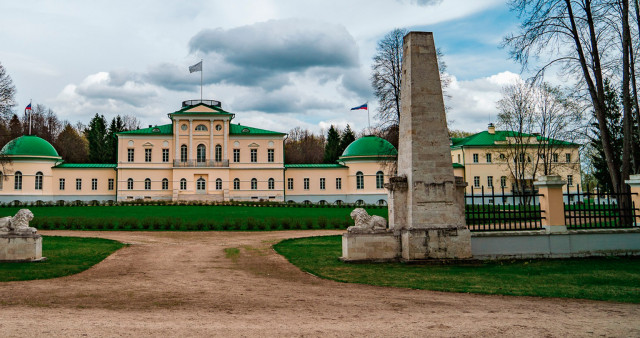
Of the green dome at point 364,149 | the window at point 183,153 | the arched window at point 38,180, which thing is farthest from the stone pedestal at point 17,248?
the window at point 183,153

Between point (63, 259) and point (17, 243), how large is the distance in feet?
3.41

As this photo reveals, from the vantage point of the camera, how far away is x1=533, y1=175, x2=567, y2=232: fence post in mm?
11180

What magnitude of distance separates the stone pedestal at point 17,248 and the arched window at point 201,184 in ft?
132

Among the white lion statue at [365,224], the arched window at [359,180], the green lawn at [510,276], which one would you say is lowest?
the green lawn at [510,276]

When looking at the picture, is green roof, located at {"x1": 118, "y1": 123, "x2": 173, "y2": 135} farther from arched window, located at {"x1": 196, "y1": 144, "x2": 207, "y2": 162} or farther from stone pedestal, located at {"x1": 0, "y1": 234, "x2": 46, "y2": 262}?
stone pedestal, located at {"x1": 0, "y1": 234, "x2": 46, "y2": 262}

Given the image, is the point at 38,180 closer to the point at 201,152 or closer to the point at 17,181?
the point at 17,181

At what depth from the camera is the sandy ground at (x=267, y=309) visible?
5102 mm

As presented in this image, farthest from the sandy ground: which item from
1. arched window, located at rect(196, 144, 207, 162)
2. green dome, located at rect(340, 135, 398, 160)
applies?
arched window, located at rect(196, 144, 207, 162)

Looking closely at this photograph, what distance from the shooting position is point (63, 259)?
11.1 metres

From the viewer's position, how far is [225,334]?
4.92m

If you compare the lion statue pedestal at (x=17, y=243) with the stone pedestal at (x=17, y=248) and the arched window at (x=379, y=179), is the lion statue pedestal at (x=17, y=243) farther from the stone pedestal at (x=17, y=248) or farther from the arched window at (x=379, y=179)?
the arched window at (x=379, y=179)

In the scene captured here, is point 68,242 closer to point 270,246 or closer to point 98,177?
point 270,246

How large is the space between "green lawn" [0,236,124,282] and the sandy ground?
0.62m

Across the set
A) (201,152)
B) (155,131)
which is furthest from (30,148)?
(201,152)
